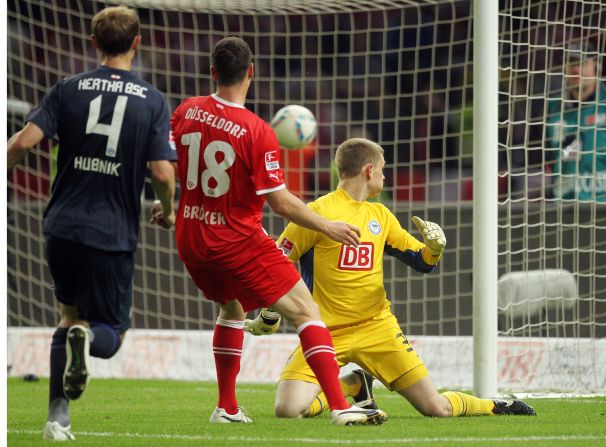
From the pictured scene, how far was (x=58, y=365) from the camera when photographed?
181 inches

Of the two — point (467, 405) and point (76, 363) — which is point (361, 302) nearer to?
point (467, 405)

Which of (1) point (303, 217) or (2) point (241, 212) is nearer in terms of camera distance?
(1) point (303, 217)

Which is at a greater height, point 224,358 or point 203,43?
point 203,43

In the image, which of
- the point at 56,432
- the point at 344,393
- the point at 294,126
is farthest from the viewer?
the point at 294,126

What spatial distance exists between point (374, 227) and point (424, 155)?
6.07 metres

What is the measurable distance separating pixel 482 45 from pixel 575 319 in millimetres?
2800

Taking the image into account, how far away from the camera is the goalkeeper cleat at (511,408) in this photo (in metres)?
5.83

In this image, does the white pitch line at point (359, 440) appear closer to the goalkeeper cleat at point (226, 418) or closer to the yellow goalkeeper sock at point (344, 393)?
the goalkeeper cleat at point (226, 418)

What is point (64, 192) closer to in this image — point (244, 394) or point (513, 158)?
point (244, 394)

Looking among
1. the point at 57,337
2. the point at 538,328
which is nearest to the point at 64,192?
the point at 57,337

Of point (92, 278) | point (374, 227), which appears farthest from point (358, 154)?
point (92, 278)

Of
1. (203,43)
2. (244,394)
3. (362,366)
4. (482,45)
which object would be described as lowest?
(244,394)

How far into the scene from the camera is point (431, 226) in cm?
568

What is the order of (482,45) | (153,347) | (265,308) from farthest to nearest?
(153,347)
(482,45)
(265,308)
